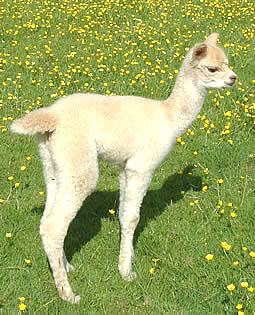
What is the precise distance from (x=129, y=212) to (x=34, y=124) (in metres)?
1.23

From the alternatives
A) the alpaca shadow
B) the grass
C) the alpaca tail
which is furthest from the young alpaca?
the alpaca shadow

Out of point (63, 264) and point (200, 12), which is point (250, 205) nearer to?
point (63, 264)

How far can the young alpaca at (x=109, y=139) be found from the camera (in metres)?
4.07

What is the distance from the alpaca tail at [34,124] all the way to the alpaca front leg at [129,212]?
35.4 inches

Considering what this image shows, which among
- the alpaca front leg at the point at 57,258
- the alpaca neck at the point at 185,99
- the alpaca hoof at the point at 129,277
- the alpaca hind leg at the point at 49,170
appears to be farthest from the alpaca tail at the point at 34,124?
the alpaca hoof at the point at 129,277

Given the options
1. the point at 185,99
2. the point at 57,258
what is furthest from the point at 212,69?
the point at 57,258

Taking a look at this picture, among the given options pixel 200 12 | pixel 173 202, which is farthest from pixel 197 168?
pixel 200 12

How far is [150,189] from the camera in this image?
5.98m

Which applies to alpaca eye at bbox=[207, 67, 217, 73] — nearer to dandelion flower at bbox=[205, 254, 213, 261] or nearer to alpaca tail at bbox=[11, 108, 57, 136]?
alpaca tail at bbox=[11, 108, 57, 136]

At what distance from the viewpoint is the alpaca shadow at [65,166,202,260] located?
504 cm

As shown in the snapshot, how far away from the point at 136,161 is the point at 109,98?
63cm

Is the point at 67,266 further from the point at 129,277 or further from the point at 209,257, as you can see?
the point at 209,257

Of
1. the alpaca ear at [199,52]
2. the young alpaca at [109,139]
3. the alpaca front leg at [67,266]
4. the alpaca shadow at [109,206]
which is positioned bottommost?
the alpaca shadow at [109,206]

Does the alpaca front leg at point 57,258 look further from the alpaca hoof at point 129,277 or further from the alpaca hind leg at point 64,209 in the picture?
the alpaca hoof at point 129,277
